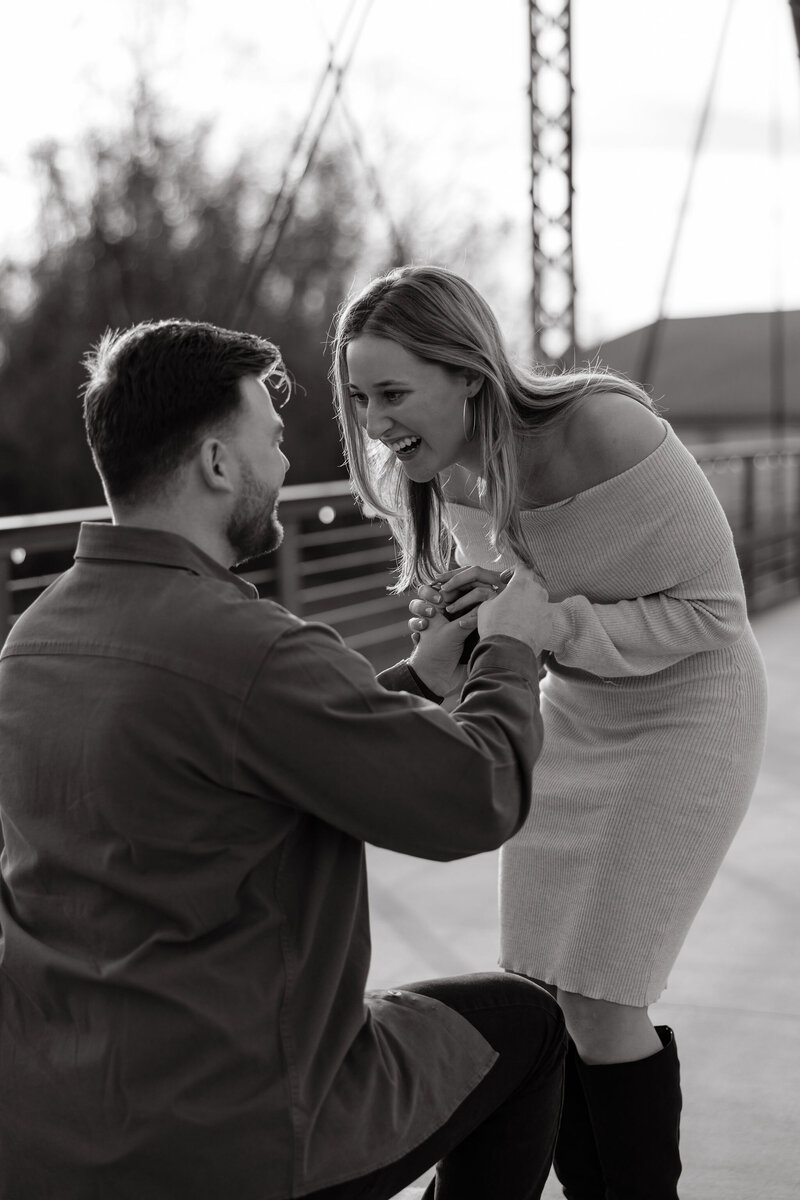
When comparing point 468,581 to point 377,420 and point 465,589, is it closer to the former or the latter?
point 465,589

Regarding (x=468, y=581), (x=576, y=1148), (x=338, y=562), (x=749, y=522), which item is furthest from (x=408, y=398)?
(x=749, y=522)

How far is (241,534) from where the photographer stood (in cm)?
126

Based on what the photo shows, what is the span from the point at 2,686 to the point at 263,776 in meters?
0.27

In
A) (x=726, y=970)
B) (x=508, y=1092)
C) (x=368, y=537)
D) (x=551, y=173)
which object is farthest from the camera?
(x=368, y=537)

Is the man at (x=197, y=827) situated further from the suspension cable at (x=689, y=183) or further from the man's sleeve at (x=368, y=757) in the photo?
the suspension cable at (x=689, y=183)

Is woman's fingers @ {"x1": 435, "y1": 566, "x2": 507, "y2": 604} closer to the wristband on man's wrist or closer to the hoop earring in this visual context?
the wristband on man's wrist

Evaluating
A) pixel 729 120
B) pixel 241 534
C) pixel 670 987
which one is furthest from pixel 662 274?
pixel 729 120

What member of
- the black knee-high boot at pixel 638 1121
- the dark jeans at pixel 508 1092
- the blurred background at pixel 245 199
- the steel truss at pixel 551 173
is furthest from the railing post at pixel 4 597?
the blurred background at pixel 245 199

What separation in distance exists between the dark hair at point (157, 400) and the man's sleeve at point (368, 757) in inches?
8.1

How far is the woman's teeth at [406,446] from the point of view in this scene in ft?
5.89

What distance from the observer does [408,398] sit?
175 centimetres

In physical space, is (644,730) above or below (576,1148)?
above

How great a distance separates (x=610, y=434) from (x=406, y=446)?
0.89 ft

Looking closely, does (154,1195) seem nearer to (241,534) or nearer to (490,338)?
(241,534)
